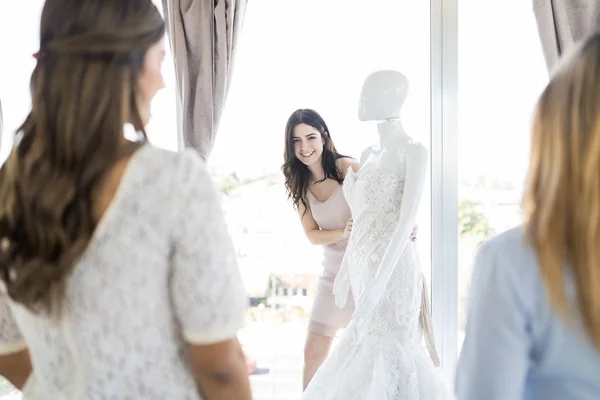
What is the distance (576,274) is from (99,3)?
804 mm

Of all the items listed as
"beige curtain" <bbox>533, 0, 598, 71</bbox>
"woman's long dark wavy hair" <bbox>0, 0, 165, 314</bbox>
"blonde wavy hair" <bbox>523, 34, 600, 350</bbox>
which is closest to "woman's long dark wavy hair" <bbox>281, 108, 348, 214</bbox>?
"beige curtain" <bbox>533, 0, 598, 71</bbox>

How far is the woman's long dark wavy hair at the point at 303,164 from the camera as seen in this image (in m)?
2.92

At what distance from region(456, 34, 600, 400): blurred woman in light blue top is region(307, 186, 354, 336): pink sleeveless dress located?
6.40ft

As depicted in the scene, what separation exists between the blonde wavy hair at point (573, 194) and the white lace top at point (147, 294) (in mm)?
474

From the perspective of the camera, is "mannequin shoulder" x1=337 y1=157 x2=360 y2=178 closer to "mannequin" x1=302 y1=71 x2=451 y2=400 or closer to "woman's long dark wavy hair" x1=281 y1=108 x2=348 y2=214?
"woman's long dark wavy hair" x1=281 y1=108 x2=348 y2=214

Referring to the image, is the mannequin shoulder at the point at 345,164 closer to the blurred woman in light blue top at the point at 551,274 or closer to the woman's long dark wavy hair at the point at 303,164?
the woman's long dark wavy hair at the point at 303,164

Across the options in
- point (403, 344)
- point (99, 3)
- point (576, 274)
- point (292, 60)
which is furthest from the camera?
point (292, 60)

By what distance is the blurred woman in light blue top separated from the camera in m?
0.77

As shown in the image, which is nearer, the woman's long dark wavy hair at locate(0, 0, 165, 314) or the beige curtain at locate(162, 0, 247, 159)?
the woman's long dark wavy hair at locate(0, 0, 165, 314)

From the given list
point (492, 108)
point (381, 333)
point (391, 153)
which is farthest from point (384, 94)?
point (492, 108)

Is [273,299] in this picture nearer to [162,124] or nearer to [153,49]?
[162,124]

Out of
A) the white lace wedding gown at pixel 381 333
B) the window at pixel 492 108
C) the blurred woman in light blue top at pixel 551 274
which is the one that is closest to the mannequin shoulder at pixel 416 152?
the white lace wedding gown at pixel 381 333

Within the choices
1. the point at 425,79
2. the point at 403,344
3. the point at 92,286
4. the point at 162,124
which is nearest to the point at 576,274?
the point at 92,286

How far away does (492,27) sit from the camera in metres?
3.10
